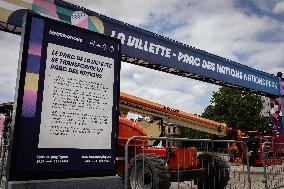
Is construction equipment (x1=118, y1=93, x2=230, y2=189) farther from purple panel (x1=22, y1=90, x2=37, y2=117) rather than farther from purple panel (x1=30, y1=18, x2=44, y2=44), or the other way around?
purple panel (x1=30, y1=18, x2=44, y2=44)

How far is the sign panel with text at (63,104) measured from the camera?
301 cm

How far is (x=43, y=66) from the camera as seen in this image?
3186mm

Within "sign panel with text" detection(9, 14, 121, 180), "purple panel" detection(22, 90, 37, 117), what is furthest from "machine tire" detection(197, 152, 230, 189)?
"purple panel" detection(22, 90, 37, 117)

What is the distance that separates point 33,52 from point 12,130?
33.1 inches

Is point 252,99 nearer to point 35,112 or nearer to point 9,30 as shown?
point 9,30

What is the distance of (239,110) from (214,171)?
3490cm

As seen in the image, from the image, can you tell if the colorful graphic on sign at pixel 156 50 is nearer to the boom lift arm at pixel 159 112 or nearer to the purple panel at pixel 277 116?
the purple panel at pixel 277 116

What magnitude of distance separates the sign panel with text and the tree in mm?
36216

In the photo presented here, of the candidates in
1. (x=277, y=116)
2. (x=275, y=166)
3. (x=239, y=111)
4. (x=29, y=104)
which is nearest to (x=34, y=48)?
(x=29, y=104)

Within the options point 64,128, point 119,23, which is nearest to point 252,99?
point 119,23

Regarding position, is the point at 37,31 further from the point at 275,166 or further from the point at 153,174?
the point at 275,166

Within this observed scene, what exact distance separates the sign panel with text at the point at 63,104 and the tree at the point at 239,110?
36216mm

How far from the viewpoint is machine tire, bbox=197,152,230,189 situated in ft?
Result: 22.9

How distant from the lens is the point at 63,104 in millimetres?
3244
